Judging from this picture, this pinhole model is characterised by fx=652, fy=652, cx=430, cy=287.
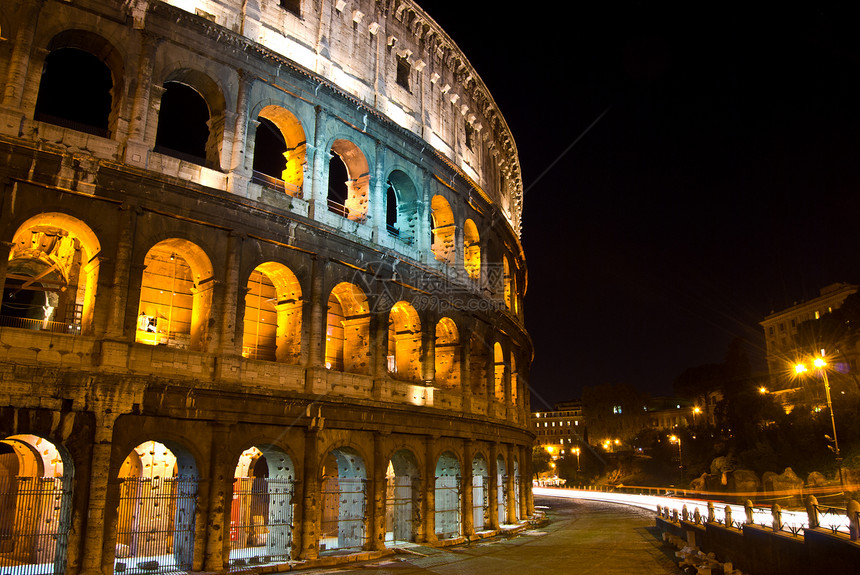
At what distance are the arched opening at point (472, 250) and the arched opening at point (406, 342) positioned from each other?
4.90m

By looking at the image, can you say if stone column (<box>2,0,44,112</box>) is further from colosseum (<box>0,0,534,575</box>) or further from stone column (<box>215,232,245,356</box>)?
stone column (<box>215,232,245,356</box>)

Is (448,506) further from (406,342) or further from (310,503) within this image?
(310,503)

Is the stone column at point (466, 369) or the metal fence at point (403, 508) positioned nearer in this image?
the metal fence at point (403, 508)

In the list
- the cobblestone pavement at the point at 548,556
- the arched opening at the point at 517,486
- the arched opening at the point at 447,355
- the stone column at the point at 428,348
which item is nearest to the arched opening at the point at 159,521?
the cobblestone pavement at the point at 548,556

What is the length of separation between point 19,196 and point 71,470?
18.2ft

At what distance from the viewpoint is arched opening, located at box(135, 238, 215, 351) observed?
609 inches

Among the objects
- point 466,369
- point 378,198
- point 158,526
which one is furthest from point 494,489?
point 158,526

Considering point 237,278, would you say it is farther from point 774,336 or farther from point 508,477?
point 774,336

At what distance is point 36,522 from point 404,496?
Answer: 396 inches

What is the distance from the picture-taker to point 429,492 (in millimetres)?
19594

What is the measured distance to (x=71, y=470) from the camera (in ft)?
41.8

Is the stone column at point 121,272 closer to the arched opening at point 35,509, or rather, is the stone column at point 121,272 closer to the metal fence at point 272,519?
the arched opening at point 35,509

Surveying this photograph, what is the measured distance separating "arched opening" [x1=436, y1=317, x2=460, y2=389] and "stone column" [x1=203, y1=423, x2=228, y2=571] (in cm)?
942

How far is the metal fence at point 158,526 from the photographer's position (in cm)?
1344
